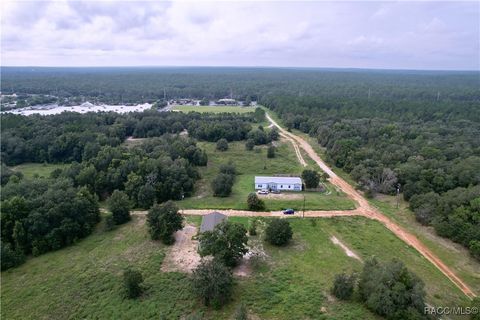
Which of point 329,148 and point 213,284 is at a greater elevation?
point 329,148

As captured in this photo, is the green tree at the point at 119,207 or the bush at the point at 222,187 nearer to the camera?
the green tree at the point at 119,207

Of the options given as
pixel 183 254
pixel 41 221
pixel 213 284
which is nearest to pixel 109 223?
pixel 41 221

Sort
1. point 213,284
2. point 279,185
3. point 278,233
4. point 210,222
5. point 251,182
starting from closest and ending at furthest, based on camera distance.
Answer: point 213,284 → point 278,233 → point 210,222 → point 279,185 → point 251,182

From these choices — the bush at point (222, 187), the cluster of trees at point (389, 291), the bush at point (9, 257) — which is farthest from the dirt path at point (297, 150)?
the bush at point (9, 257)

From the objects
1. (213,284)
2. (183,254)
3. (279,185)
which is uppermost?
(279,185)

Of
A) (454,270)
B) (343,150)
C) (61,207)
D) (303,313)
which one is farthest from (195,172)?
(454,270)

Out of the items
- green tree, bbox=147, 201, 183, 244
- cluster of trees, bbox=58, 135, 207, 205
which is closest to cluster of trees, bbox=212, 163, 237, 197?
cluster of trees, bbox=58, 135, 207, 205

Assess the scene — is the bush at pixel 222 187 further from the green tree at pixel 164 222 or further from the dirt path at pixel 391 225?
the dirt path at pixel 391 225

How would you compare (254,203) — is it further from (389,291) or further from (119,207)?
(389,291)
